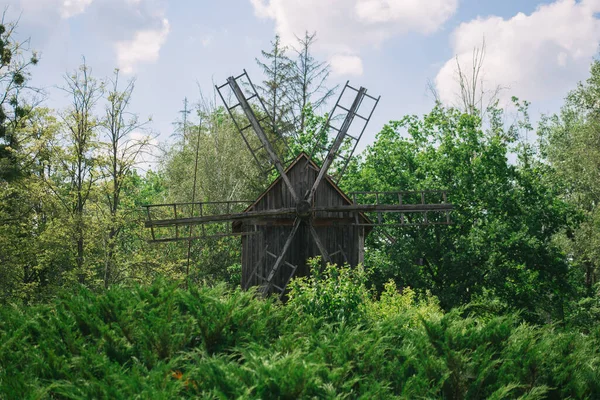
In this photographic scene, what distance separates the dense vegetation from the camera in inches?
231

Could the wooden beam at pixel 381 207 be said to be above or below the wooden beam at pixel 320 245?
above

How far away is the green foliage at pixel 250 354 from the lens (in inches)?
201

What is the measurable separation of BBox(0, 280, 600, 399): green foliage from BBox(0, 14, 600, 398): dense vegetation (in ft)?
0.07

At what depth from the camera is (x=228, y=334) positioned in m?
6.66

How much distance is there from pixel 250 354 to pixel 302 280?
1040cm

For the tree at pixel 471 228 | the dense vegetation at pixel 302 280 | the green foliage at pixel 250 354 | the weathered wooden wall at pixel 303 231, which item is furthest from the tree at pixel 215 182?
the green foliage at pixel 250 354

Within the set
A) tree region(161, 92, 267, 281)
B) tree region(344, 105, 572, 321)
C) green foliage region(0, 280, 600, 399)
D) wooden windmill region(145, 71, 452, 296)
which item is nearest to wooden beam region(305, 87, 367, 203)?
wooden windmill region(145, 71, 452, 296)

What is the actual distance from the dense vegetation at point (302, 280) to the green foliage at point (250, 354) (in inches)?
0.9

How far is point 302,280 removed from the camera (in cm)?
1600

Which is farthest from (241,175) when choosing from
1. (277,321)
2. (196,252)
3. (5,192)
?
(277,321)

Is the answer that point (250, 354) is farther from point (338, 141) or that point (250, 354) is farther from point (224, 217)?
point (338, 141)

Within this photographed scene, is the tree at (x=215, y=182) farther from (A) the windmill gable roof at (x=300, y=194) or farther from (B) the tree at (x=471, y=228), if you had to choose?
(A) the windmill gable roof at (x=300, y=194)

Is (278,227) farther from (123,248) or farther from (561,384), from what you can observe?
(123,248)

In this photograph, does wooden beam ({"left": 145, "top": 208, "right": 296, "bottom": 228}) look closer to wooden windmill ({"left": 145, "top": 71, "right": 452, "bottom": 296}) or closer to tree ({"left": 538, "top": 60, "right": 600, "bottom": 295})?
wooden windmill ({"left": 145, "top": 71, "right": 452, "bottom": 296})
